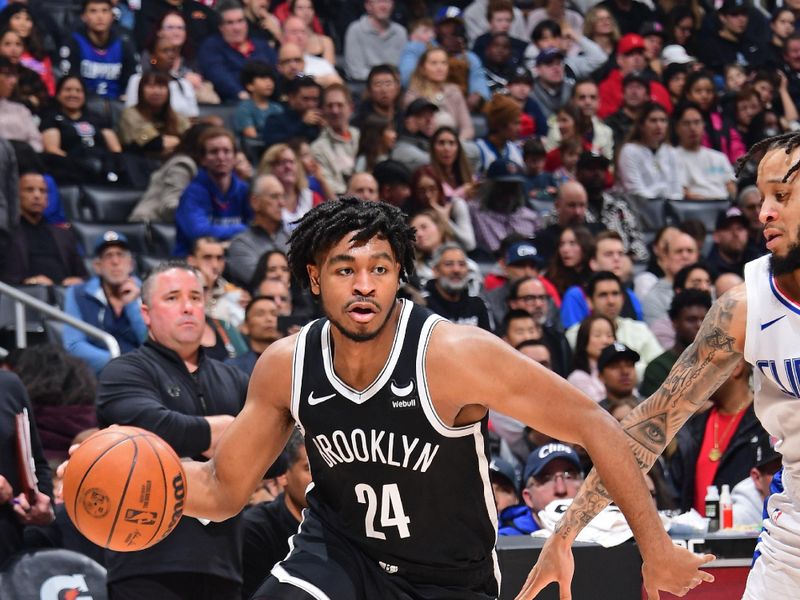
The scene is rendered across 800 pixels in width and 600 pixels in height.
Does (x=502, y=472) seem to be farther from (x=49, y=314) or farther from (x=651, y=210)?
(x=651, y=210)

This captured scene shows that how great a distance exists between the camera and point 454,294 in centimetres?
941

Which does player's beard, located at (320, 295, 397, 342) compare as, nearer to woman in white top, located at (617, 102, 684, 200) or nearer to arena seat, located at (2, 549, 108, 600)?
arena seat, located at (2, 549, 108, 600)

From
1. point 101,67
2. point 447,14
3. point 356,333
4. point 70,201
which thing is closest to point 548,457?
point 356,333

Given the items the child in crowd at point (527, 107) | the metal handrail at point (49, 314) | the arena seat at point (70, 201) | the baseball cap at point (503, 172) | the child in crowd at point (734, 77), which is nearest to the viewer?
the metal handrail at point (49, 314)

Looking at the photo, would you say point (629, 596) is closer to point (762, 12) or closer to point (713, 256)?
point (713, 256)

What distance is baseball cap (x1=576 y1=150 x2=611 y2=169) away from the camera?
11562mm

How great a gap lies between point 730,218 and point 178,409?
6.91 m

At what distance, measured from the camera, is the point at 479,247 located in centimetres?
1105

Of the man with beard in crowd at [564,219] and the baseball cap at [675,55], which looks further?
the baseball cap at [675,55]

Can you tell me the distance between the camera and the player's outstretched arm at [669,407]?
4047 mm

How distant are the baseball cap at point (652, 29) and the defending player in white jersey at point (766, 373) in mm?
11176

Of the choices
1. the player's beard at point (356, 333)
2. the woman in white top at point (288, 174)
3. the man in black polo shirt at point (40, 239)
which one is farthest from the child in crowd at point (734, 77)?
the player's beard at point (356, 333)

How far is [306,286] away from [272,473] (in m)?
1.76

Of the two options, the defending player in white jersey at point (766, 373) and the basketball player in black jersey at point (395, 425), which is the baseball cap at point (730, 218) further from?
the basketball player in black jersey at point (395, 425)
